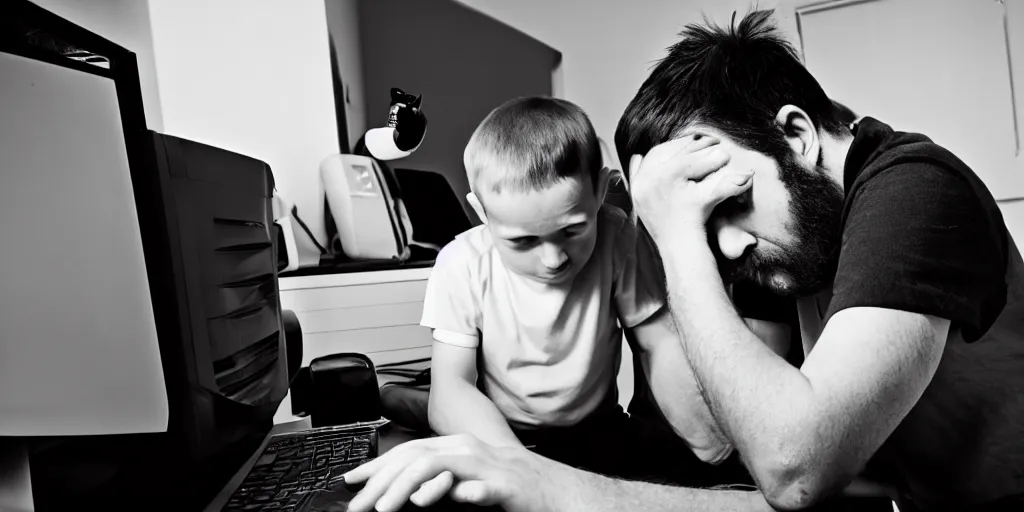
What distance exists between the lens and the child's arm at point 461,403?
0.90m

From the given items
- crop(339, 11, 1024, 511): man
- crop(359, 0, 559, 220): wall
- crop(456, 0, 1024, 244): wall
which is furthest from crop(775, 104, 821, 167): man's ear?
crop(359, 0, 559, 220): wall

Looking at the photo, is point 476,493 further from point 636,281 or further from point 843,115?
point 843,115

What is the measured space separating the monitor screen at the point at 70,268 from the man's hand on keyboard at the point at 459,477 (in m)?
0.18

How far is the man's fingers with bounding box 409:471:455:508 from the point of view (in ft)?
1.56

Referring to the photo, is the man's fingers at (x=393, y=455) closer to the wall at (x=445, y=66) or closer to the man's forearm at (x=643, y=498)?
the man's forearm at (x=643, y=498)

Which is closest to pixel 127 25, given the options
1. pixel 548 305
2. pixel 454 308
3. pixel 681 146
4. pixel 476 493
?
pixel 454 308

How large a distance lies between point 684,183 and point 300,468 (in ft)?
1.79

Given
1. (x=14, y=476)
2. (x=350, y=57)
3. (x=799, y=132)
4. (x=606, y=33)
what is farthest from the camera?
(x=606, y=33)

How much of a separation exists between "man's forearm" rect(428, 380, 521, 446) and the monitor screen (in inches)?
17.8

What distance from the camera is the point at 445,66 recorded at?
2.97 meters

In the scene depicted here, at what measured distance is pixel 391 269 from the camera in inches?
70.0

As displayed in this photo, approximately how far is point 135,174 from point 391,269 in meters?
1.26

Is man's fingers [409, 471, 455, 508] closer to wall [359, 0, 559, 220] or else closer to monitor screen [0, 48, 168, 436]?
monitor screen [0, 48, 168, 436]

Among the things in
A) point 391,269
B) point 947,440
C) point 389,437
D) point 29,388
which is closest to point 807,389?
point 947,440
